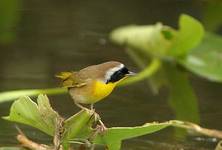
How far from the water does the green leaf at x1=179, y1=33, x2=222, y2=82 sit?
4 cm

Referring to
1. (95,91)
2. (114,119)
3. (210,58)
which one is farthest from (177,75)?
(95,91)

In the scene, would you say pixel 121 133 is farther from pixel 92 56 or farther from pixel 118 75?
pixel 92 56

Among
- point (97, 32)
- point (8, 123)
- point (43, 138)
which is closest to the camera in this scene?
point (43, 138)

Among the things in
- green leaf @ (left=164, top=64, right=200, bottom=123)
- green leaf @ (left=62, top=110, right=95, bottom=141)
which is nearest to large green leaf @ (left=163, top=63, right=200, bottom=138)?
green leaf @ (left=164, top=64, right=200, bottom=123)

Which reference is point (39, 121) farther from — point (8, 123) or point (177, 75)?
point (177, 75)

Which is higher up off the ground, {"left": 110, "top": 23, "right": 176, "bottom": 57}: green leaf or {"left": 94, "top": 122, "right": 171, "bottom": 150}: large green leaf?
Answer: {"left": 110, "top": 23, "right": 176, "bottom": 57}: green leaf

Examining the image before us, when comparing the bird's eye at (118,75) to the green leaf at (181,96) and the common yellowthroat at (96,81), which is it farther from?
the green leaf at (181,96)

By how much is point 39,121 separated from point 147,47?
1.83 m

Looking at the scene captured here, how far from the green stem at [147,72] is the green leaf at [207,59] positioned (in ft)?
0.36

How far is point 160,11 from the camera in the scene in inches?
172

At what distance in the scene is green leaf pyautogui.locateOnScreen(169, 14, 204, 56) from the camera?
3.16 m

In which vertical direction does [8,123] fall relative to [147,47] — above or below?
below

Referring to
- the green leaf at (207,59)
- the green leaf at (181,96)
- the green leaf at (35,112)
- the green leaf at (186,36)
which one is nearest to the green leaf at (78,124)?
the green leaf at (35,112)

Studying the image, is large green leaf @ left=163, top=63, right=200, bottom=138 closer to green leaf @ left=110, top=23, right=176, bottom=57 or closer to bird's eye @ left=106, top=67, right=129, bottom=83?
green leaf @ left=110, top=23, right=176, bottom=57
